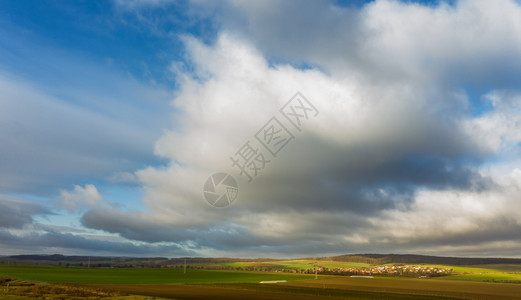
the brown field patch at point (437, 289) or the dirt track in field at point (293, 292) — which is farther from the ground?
the dirt track in field at point (293, 292)

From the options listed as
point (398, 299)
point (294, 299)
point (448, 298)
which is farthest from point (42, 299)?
point (448, 298)

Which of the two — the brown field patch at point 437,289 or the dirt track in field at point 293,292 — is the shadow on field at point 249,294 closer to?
the dirt track in field at point 293,292

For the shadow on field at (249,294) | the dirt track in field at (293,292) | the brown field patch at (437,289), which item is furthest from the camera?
the brown field patch at (437,289)

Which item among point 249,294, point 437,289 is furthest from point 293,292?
point 437,289

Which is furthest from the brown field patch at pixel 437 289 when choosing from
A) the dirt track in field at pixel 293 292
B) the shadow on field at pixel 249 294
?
the shadow on field at pixel 249 294

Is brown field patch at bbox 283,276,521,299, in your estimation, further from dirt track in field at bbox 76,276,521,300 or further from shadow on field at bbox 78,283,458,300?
shadow on field at bbox 78,283,458,300

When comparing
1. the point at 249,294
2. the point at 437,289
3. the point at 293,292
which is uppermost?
the point at 249,294

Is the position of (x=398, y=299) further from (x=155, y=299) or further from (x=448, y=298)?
(x=155, y=299)

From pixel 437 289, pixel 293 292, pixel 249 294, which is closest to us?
pixel 249 294

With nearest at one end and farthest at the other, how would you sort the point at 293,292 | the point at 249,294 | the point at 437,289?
the point at 249,294 < the point at 293,292 < the point at 437,289

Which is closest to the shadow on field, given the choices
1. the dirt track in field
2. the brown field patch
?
the dirt track in field

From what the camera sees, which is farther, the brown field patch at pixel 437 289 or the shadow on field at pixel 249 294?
the brown field patch at pixel 437 289

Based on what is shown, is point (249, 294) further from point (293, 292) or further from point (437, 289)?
point (437, 289)

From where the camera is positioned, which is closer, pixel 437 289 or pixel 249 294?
pixel 249 294
